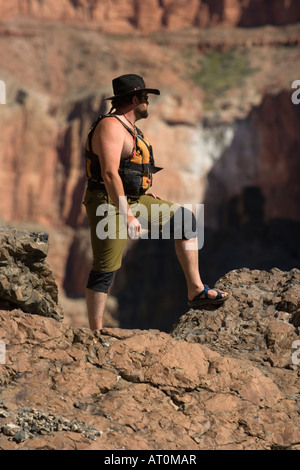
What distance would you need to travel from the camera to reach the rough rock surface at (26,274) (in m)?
6.18

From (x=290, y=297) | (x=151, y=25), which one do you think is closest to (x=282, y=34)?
(x=151, y=25)

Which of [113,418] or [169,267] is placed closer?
[113,418]

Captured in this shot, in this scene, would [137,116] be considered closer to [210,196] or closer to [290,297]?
[290,297]

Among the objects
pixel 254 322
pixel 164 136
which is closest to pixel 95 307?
pixel 254 322

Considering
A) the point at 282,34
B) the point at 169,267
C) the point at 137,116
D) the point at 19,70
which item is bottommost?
the point at 169,267

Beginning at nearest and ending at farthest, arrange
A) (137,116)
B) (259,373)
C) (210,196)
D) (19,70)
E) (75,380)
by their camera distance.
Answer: (75,380) < (259,373) < (137,116) < (210,196) < (19,70)

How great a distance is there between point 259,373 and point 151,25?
212 feet

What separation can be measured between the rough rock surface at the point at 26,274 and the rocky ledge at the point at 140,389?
0.06m

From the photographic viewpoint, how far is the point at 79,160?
51281mm

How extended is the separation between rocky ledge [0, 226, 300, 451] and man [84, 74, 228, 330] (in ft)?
1.67

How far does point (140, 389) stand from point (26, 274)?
56.4 inches

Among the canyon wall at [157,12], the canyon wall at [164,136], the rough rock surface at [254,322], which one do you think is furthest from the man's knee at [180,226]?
the canyon wall at [157,12]

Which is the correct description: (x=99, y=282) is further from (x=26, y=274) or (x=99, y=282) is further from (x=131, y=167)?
(x=131, y=167)

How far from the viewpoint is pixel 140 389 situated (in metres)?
5.60
